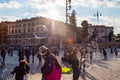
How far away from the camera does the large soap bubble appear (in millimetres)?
85631

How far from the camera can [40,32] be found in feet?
281

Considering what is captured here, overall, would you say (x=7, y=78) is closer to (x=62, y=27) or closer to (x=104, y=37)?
(x=62, y=27)

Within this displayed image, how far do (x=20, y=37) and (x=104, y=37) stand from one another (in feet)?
202

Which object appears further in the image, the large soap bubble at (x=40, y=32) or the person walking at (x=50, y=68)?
the large soap bubble at (x=40, y=32)

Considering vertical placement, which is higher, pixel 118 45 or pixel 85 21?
pixel 85 21

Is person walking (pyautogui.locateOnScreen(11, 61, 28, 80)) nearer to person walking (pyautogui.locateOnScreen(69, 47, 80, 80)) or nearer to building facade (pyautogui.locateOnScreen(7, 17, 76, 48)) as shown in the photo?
person walking (pyautogui.locateOnScreen(69, 47, 80, 80))

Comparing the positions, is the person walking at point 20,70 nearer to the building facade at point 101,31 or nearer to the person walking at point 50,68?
the person walking at point 50,68

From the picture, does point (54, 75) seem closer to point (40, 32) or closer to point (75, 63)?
point (75, 63)

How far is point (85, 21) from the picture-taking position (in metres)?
114

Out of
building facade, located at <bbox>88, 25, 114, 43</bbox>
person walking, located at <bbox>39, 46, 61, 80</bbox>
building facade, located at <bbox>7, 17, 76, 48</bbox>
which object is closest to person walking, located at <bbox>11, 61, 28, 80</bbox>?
person walking, located at <bbox>39, 46, 61, 80</bbox>

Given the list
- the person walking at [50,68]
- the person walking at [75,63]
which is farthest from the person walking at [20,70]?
the person walking at [75,63]

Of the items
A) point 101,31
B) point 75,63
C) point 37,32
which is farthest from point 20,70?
point 101,31

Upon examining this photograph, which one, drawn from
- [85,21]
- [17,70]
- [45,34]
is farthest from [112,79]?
[85,21]

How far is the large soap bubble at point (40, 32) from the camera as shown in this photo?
8563cm
